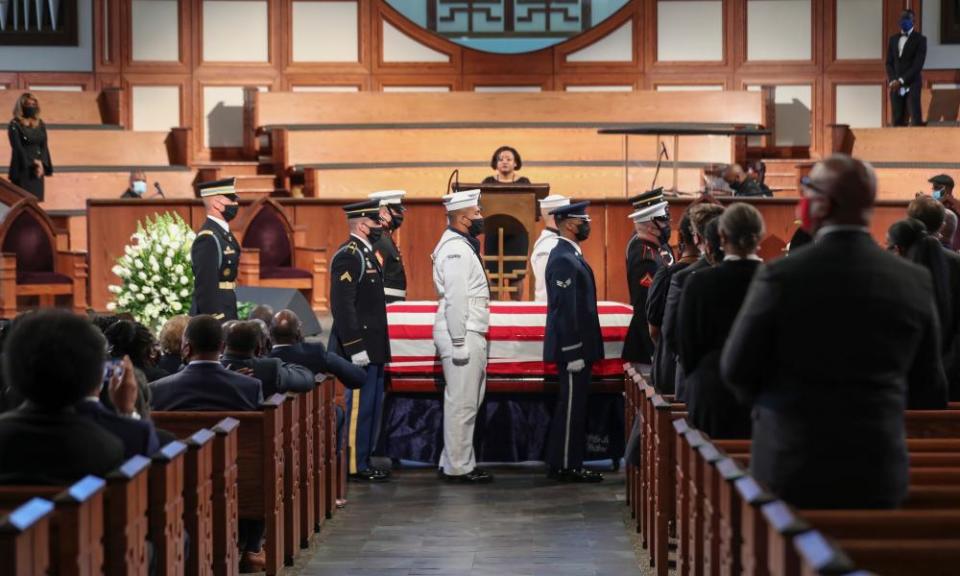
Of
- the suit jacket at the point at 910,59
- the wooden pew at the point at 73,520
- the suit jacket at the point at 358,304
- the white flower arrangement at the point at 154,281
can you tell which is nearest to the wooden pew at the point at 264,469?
the wooden pew at the point at 73,520

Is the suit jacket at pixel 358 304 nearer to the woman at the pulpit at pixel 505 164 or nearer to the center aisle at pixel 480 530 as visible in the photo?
the center aisle at pixel 480 530

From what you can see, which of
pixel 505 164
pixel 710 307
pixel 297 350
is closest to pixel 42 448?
pixel 710 307

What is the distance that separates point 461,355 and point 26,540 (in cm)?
445

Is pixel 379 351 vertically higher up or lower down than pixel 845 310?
lower down

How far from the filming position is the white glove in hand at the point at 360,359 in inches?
266

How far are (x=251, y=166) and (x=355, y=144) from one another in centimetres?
153

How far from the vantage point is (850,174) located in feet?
9.29

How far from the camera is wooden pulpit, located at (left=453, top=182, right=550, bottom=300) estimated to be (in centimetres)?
883

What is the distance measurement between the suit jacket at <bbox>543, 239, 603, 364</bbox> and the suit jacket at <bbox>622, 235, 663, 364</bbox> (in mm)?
172

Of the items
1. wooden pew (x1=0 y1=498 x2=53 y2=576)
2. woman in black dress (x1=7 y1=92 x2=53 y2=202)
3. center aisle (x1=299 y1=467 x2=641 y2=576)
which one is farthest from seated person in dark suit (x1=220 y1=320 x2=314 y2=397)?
woman in black dress (x1=7 y1=92 x2=53 y2=202)

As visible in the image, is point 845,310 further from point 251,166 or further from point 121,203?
point 251,166

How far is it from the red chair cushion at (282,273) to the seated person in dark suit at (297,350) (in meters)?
4.39

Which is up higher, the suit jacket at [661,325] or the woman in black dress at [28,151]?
the woman in black dress at [28,151]

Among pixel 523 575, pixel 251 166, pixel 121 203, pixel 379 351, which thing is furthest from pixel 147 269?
pixel 251 166
